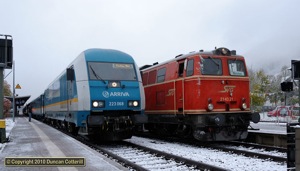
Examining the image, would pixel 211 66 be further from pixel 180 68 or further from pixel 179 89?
pixel 179 89

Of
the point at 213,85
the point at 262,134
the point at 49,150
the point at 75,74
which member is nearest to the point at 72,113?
the point at 75,74

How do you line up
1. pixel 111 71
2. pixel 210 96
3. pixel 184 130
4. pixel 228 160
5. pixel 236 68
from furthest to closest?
1. pixel 184 130
2. pixel 236 68
3. pixel 111 71
4. pixel 210 96
5. pixel 228 160

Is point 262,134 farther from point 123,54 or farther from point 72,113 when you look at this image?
point 72,113

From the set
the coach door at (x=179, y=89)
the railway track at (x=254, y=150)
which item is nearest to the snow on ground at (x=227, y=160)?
the railway track at (x=254, y=150)

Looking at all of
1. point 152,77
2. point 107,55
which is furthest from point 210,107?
point 152,77

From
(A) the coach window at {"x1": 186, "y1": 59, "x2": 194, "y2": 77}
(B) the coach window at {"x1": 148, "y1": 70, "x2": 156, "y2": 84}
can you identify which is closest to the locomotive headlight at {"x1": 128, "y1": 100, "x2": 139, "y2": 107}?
(A) the coach window at {"x1": 186, "y1": 59, "x2": 194, "y2": 77}

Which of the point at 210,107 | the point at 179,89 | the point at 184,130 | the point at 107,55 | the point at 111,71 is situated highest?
the point at 107,55

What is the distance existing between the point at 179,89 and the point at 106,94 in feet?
8.83

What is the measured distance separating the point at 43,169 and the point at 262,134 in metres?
A: 8.66

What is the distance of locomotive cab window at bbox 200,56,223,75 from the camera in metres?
11.5

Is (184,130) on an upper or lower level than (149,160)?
upper

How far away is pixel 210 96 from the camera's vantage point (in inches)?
450

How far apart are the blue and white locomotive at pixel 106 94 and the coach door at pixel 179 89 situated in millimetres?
1348

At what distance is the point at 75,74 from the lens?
12.1m
